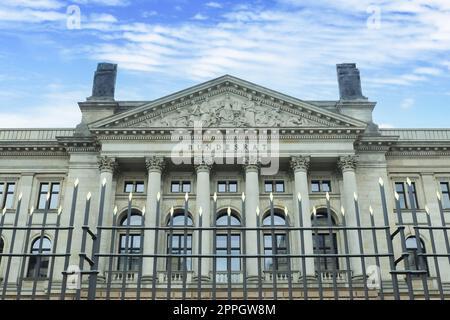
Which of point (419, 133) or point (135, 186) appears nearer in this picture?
point (135, 186)

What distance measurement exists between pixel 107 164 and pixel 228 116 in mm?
9347

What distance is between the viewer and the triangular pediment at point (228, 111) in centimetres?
3816

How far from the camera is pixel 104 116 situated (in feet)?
136

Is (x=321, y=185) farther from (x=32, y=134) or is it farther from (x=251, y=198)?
(x=32, y=134)

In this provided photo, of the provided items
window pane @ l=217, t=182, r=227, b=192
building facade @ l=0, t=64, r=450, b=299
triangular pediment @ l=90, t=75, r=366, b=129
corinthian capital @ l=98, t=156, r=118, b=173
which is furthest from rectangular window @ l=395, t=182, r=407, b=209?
corinthian capital @ l=98, t=156, r=118, b=173

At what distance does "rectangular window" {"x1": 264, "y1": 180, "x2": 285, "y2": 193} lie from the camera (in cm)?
3906

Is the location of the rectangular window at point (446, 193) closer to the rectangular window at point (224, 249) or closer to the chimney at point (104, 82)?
the rectangular window at point (224, 249)

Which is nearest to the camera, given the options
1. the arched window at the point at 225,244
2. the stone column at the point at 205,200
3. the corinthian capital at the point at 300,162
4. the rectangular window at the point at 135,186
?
the stone column at the point at 205,200

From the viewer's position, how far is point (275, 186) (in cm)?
3925

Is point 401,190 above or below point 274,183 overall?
below

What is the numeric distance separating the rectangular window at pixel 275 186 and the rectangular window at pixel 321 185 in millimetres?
2280

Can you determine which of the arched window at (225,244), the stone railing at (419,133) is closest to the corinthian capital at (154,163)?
the arched window at (225,244)

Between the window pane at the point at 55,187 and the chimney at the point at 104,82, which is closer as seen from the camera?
the window pane at the point at 55,187

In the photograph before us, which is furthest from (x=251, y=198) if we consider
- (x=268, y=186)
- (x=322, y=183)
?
(x=322, y=183)
